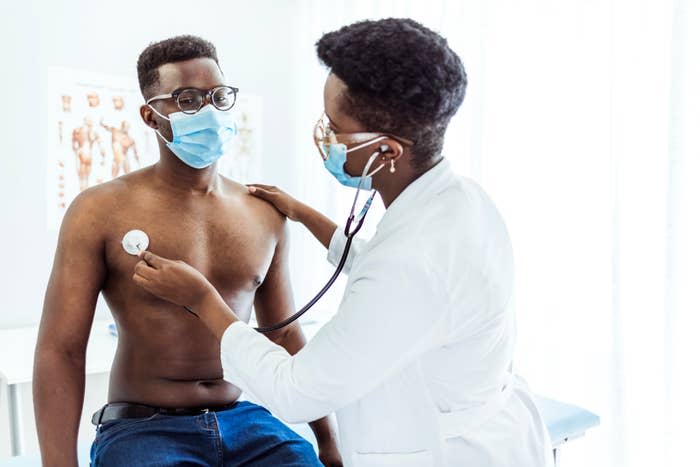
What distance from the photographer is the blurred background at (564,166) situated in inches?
61.7

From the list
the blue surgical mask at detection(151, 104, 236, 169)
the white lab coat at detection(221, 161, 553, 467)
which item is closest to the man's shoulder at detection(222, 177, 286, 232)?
the blue surgical mask at detection(151, 104, 236, 169)

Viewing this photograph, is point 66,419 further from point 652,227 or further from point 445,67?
point 652,227

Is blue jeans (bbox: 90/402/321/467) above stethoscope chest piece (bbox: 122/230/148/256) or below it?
below

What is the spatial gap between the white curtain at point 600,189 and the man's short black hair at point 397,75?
823mm

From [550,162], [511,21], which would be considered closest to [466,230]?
[550,162]

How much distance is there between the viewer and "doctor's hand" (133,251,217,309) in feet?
3.55

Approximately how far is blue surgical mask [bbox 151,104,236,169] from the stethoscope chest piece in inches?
7.7

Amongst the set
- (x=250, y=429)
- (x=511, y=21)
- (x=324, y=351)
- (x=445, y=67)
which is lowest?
(x=250, y=429)

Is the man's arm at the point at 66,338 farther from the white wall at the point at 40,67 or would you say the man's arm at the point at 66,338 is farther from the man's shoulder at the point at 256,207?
the white wall at the point at 40,67

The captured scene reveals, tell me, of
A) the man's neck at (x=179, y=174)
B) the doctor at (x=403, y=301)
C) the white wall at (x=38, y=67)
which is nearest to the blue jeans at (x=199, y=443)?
the doctor at (x=403, y=301)

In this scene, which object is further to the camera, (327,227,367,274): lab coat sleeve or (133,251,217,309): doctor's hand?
(327,227,367,274): lab coat sleeve

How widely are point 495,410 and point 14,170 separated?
214cm

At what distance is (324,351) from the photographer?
953 millimetres

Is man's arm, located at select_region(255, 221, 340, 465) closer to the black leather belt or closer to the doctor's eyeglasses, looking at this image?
the black leather belt
